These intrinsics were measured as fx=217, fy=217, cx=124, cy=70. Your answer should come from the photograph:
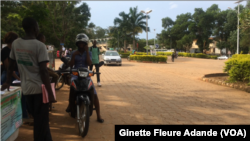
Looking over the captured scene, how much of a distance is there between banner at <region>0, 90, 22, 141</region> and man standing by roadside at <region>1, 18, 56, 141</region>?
35cm

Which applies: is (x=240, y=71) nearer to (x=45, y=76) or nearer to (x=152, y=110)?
(x=152, y=110)

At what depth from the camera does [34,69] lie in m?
2.79

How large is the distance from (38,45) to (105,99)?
4.03 metres

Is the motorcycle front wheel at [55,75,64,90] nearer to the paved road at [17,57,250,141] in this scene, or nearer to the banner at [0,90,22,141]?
the paved road at [17,57,250,141]

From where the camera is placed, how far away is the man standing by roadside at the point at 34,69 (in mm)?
2729

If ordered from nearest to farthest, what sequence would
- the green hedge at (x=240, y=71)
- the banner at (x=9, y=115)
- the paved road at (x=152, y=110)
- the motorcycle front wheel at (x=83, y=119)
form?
the banner at (x=9, y=115), the motorcycle front wheel at (x=83, y=119), the paved road at (x=152, y=110), the green hedge at (x=240, y=71)

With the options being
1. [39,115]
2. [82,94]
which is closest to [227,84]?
[82,94]

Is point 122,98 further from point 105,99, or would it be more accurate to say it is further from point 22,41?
point 22,41

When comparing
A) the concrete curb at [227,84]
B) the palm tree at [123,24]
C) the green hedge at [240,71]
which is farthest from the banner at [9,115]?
the palm tree at [123,24]

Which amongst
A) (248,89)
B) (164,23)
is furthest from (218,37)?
(248,89)

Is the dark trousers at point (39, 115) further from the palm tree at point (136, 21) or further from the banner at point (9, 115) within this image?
the palm tree at point (136, 21)

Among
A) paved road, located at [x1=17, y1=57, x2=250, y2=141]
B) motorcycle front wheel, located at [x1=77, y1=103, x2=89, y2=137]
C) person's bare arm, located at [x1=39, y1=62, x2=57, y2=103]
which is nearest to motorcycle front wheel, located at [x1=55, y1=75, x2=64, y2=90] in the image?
paved road, located at [x1=17, y1=57, x2=250, y2=141]

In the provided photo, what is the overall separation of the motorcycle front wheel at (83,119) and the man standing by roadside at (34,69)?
745 millimetres

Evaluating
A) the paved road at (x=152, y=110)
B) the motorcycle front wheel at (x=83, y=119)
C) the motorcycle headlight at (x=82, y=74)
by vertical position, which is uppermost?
the motorcycle headlight at (x=82, y=74)
